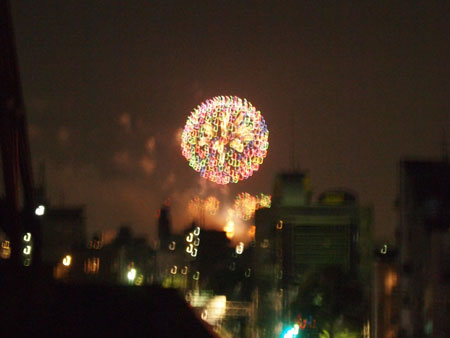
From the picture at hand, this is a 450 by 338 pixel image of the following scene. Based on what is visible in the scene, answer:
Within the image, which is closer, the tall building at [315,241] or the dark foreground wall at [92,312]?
the dark foreground wall at [92,312]

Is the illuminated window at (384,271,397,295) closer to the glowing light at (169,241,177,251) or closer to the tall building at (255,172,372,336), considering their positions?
the tall building at (255,172,372,336)

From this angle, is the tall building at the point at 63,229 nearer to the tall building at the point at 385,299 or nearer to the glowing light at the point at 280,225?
the glowing light at the point at 280,225

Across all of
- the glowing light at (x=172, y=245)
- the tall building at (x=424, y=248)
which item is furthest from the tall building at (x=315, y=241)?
the glowing light at (x=172, y=245)

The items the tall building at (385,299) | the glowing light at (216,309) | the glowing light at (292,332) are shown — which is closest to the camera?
the glowing light at (292,332)

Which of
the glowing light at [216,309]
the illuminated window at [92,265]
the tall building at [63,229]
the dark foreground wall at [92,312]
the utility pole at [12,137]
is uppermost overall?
the tall building at [63,229]

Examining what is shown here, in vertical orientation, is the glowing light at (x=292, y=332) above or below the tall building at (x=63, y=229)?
below

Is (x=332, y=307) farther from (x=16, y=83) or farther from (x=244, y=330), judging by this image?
(x=16, y=83)
